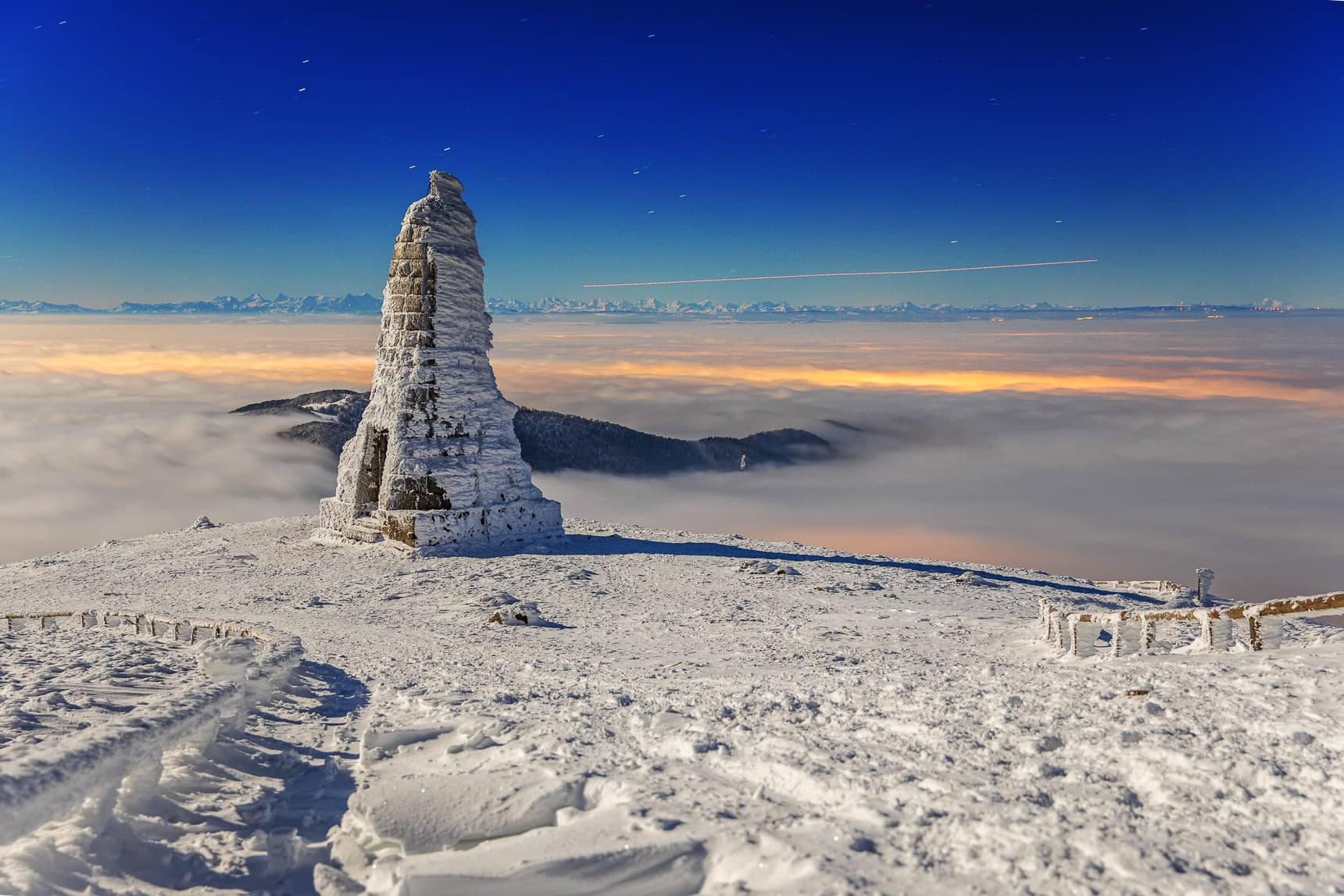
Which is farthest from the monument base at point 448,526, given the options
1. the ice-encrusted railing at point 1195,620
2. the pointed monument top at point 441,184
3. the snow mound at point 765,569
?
the ice-encrusted railing at point 1195,620

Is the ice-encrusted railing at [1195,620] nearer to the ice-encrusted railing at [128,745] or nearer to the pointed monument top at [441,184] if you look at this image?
the ice-encrusted railing at [128,745]

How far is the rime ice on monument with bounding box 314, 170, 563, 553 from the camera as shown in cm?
2041

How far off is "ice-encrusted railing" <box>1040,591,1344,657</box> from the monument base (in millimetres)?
12947

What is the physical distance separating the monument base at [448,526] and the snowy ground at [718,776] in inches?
346

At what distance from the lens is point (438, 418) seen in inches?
824

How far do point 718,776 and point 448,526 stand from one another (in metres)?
15.3

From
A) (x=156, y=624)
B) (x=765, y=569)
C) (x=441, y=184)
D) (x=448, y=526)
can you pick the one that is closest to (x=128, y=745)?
(x=156, y=624)

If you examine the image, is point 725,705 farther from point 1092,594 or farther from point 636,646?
point 1092,594

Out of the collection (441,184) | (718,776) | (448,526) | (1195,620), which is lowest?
(448,526)

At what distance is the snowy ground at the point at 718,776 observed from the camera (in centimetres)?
435

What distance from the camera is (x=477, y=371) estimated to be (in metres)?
21.6

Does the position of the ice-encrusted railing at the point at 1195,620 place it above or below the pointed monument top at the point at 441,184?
below

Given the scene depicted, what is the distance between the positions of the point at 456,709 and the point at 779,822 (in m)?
3.66

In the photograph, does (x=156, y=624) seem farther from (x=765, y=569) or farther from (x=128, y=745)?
(x=765, y=569)
